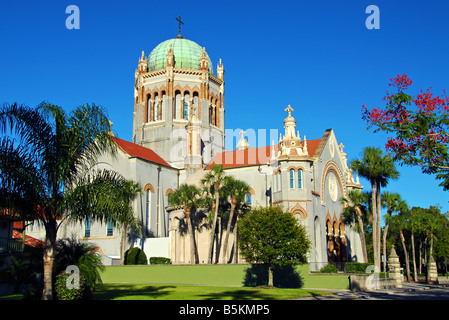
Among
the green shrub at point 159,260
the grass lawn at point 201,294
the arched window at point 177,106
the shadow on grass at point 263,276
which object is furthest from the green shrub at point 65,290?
the arched window at point 177,106

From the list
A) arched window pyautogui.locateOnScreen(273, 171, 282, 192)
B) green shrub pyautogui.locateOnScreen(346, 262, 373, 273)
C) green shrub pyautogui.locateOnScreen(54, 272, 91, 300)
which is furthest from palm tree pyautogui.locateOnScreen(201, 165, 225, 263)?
green shrub pyautogui.locateOnScreen(54, 272, 91, 300)

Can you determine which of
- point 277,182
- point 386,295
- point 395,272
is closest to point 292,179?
point 277,182

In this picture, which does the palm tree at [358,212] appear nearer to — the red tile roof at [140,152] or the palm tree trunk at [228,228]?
the palm tree trunk at [228,228]

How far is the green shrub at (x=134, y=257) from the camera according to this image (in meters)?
41.8

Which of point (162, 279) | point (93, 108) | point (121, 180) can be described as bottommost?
point (162, 279)

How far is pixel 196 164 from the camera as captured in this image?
5403 centimetres

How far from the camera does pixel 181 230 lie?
141 ft

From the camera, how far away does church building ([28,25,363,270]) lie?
42125 millimetres

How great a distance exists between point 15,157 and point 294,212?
27.4m

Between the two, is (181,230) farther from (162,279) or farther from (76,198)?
(76,198)

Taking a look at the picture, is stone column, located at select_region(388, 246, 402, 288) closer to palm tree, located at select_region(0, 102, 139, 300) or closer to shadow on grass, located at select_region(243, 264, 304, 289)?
shadow on grass, located at select_region(243, 264, 304, 289)

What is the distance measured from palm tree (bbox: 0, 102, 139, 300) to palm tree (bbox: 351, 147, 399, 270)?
2446cm
